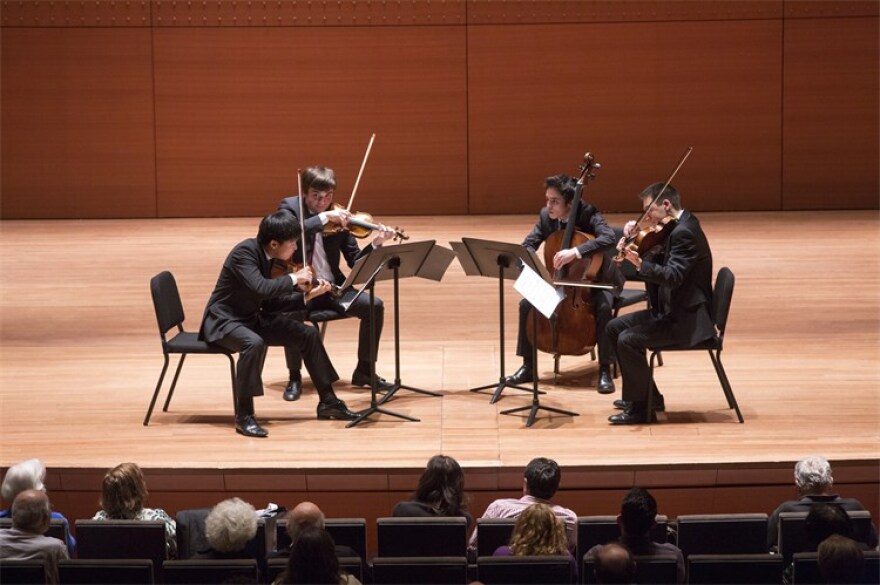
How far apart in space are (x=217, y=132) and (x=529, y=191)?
125 inches

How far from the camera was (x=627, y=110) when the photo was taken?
12211mm

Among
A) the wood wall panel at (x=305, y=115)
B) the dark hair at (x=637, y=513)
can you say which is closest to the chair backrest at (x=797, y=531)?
the dark hair at (x=637, y=513)

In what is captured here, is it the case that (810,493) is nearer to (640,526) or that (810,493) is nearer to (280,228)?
(640,526)

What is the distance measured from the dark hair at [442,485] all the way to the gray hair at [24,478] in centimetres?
140

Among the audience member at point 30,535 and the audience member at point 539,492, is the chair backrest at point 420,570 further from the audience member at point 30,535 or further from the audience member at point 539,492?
the audience member at point 30,535

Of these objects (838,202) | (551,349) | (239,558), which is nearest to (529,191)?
(838,202)

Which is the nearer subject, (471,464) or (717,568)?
(717,568)

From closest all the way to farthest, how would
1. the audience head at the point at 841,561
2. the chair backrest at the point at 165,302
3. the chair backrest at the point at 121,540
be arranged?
the audience head at the point at 841,561 < the chair backrest at the point at 121,540 < the chair backrest at the point at 165,302

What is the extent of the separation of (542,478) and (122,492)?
4.86ft

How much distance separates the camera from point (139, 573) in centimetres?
375

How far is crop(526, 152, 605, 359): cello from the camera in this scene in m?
6.18

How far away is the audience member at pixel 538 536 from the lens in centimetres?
385

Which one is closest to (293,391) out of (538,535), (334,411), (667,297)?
(334,411)

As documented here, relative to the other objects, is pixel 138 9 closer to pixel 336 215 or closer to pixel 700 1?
pixel 700 1
